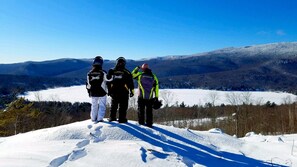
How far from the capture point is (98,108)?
914 centimetres

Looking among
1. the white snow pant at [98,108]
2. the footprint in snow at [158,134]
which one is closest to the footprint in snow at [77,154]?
the footprint in snow at [158,134]

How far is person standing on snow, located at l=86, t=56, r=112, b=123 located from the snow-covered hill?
2.94 feet

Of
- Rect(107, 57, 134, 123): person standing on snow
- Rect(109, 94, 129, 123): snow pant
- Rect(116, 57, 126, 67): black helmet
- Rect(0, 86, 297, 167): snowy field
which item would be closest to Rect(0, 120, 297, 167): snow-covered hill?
Rect(0, 86, 297, 167): snowy field

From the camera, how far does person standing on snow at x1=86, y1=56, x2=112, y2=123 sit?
9016 mm

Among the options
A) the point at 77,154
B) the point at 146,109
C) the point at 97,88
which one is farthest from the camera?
the point at 146,109

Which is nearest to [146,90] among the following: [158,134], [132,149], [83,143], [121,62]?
[121,62]

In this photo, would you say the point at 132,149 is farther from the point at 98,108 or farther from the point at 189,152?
the point at 98,108

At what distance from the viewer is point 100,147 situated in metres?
6.55

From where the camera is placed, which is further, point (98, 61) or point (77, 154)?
point (98, 61)

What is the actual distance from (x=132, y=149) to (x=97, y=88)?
10.2 ft

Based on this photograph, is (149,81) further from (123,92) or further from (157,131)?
(157,131)

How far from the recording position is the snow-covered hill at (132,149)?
5.73m

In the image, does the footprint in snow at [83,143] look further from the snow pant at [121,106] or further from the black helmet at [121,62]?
the black helmet at [121,62]

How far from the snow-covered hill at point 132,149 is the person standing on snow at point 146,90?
614 millimetres
